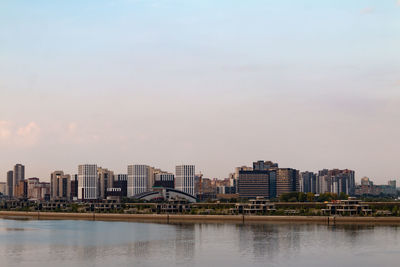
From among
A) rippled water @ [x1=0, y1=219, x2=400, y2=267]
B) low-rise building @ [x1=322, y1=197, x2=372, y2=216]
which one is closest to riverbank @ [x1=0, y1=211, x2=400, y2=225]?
low-rise building @ [x1=322, y1=197, x2=372, y2=216]

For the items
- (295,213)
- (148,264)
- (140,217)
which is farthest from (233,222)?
(148,264)

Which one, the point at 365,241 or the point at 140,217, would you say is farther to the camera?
the point at 140,217

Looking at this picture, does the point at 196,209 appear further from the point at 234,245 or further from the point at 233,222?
the point at 234,245

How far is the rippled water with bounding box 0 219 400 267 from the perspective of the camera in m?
62.4

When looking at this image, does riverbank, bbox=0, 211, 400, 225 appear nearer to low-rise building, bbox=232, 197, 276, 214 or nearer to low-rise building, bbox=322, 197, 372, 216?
low-rise building, bbox=232, 197, 276, 214

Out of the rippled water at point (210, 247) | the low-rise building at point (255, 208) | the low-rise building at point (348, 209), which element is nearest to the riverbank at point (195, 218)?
the low-rise building at point (255, 208)

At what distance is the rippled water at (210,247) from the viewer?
62375 mm

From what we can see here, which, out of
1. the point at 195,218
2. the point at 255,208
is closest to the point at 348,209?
the point at 255,208

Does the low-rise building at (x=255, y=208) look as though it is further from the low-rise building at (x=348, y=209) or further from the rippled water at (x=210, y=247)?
the rippled water at (x=210, y=247)

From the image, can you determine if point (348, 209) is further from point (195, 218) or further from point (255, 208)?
point (195, 218)

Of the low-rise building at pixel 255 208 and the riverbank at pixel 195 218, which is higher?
the low-rise building at pixel 255 208

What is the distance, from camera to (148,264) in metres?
60.2

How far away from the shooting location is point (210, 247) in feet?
243

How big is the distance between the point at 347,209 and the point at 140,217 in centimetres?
4843
